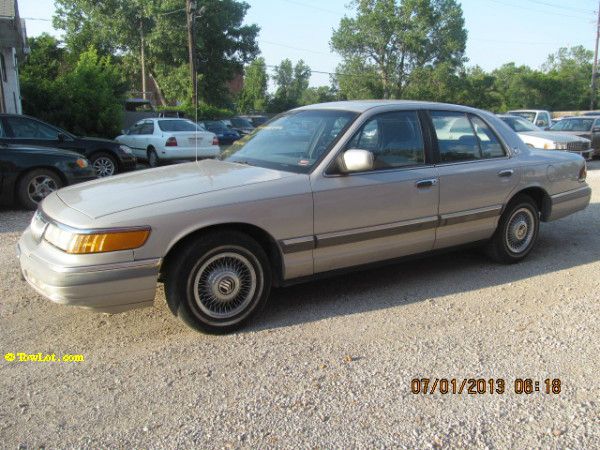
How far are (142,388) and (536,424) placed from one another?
215 centimetres

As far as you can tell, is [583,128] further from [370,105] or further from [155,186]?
[155,186]

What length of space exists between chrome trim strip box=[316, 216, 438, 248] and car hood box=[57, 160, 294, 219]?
1.85 feet

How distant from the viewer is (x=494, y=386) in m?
3.24

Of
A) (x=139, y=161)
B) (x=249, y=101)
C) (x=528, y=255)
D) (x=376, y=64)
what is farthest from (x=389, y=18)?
(x=528, y=255)

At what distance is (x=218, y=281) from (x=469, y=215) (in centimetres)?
244

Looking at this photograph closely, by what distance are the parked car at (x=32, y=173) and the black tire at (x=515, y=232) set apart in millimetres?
6053

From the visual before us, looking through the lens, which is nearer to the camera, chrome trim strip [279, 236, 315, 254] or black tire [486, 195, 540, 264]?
chrome trim strip [279, 236, 315, 254]

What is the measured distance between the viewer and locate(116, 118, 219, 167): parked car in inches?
593

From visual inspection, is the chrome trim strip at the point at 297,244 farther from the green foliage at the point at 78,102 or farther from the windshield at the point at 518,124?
the green foliage at the point at 78,102

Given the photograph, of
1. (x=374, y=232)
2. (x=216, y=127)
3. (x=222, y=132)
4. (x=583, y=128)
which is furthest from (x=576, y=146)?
(x=216, y=127)

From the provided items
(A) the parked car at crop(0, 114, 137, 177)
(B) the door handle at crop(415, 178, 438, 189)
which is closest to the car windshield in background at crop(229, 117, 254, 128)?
(A) the parked car at crop(0, 114, 137, 177)

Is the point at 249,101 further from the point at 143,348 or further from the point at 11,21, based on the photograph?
the point at 143,348

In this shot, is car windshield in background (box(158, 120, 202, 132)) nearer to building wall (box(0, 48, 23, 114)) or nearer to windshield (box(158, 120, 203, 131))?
windshield (box(158, 120, 203, 131))

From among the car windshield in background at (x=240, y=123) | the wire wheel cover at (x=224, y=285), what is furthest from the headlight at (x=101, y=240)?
the car windshield in background at (x=240, y=123)
